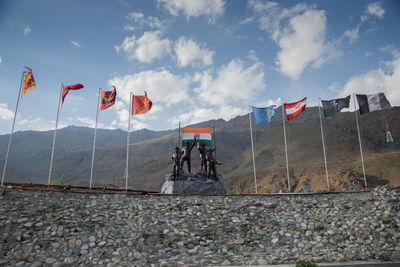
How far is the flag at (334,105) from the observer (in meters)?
24.2

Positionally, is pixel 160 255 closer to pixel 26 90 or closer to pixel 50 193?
pixel 50 193

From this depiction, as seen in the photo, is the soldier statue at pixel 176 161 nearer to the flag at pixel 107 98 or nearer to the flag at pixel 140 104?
the flag at pixel 140 104

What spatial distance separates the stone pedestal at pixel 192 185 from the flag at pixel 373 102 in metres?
15.2

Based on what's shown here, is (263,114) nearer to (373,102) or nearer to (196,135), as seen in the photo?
(196,135)

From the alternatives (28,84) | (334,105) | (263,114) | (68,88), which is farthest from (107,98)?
(334,105)

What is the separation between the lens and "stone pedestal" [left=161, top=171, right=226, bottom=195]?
20.6m

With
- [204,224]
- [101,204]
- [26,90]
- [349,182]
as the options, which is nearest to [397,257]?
[204,224]

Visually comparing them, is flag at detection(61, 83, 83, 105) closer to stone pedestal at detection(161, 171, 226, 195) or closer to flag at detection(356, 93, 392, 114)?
stone pedestal at detection(161, 171, 226, 195)

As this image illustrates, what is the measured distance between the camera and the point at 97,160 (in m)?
117

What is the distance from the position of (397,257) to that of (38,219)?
18609 millimetres

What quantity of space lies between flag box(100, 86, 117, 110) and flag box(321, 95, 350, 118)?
1911 centimetres

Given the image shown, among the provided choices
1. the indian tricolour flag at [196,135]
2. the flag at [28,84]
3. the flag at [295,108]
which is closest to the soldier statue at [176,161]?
the indian tricolour flag at [196,135]

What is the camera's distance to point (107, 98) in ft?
70.6

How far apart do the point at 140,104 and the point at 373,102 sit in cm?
2099
